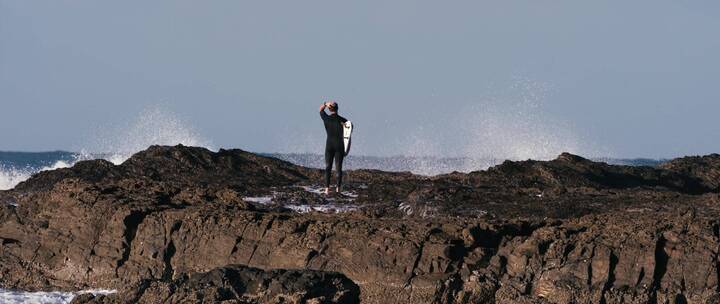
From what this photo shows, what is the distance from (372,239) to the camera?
14820 millimetres

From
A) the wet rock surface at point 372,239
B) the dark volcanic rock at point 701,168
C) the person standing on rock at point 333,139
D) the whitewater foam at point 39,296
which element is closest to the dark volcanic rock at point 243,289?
the wet rock surface at point 372,239

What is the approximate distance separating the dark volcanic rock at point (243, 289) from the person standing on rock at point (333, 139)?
18.0 ft

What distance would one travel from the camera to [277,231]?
15.5 metres

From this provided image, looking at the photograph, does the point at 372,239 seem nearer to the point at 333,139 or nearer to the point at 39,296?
the point at 39,296

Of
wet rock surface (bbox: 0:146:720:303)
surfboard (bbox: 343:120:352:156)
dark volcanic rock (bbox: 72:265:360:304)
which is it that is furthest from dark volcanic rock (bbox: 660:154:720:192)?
dark volcanic rock (bbox: 72:265:360:304)

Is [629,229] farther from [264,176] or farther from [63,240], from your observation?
[264,176]

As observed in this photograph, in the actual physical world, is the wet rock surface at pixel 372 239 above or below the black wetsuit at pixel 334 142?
below

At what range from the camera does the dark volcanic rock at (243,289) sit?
13195 mm

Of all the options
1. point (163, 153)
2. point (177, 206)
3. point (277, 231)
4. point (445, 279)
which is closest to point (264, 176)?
point (163, 153)

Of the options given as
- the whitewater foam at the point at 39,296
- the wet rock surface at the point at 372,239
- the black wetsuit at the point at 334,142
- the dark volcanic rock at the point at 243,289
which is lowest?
the whitewater foam at the point at 39,296

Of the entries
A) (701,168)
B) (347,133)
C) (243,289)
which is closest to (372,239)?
(243,289)

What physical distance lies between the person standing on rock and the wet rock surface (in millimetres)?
371

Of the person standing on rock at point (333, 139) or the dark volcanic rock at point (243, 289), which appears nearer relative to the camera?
the dark volcanic rock at point (243, 289)

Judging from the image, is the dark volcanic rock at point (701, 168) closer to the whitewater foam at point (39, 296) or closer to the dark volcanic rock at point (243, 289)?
the dark volcanic rock at point (243, 289)
